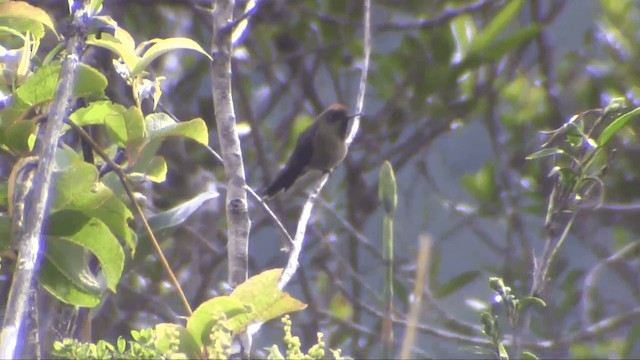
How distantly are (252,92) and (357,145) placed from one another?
1.79ft

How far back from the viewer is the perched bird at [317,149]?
5336 mm

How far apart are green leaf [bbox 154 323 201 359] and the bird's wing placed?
3891 mm

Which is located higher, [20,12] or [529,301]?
[20,12]

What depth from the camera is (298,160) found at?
550 cm

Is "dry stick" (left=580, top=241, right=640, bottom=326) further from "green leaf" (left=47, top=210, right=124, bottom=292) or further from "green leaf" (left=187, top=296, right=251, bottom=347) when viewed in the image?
"green leaf" (left=187, top=296, right=251, bottom=347)

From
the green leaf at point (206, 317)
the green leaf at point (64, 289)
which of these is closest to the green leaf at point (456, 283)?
the green leaf at point (64, 289)

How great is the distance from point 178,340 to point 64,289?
35 cm

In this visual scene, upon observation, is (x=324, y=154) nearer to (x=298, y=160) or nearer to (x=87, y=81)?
(x=298, y=160)

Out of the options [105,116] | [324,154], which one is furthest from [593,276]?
[105,116]

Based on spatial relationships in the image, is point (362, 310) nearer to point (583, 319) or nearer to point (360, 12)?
point (583, 319)

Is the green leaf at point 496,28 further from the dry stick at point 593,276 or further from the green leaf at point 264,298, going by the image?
→ the green leaf at point 264,298

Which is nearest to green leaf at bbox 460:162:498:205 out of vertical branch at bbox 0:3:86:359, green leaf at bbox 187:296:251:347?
vertical branch at bbox 0:3:86:359

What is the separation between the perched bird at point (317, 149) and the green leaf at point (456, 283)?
1024 mm

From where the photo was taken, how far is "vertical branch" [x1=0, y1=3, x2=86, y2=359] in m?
0.95
